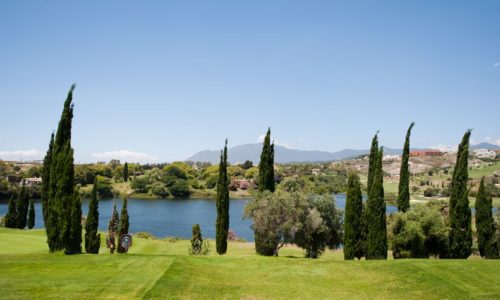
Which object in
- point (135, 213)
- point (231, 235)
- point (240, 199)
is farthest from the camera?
point (240, 199)

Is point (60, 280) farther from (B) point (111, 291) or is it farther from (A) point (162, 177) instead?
(A) point (162, 177)

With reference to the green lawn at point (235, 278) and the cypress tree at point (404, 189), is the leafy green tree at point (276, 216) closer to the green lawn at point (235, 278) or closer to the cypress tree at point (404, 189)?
the green lawn at point (235, 278)

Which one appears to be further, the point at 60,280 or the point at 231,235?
the point at 231,235

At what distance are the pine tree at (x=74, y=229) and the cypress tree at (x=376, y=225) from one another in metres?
18.6

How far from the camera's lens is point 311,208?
33594mm

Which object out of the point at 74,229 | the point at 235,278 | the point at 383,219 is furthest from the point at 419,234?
the point at 74,229

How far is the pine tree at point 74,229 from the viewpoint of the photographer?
23844mm

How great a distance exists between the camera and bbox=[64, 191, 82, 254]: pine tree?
78.2 feet

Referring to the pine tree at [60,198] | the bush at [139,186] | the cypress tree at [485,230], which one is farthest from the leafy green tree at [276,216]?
the bush at [139,186]

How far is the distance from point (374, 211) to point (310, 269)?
31.4 feet

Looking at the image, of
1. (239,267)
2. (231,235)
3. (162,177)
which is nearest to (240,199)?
(162,177)

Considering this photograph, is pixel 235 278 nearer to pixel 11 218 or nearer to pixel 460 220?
pixel 460 220

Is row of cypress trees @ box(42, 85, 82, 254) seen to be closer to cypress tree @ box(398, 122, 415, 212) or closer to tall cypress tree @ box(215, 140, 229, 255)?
tall cypress tree @ box(215, 140, 229, 255)

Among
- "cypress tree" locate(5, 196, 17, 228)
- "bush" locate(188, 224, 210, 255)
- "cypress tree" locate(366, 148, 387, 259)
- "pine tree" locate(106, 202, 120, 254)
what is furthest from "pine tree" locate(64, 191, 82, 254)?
"cypress tree" locate(5, 196, 17, 228)
